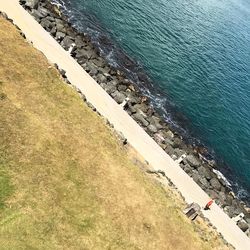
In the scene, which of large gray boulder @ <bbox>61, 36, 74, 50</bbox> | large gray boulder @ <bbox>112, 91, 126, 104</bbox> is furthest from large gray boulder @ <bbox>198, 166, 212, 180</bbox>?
large gray boulder @ <bbox>61, 36, 74, 50</bbox>

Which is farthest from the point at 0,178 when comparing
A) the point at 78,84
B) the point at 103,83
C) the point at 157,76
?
the point at 157,76

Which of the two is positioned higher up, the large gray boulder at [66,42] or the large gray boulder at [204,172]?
the large gray boulder at [66,42]

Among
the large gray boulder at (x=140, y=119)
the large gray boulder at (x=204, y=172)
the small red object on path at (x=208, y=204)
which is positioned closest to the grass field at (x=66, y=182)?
the small red object on path at (x=208, y=204)

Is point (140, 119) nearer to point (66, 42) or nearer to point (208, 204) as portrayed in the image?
point (208, 204)

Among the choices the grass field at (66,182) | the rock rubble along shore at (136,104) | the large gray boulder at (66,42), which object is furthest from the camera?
the large gray boulder at (66,42)

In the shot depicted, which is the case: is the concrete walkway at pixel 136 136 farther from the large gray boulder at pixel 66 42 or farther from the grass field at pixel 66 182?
the large gray boulder at pixel 66 42

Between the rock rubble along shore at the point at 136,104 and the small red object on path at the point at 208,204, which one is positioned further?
the rock rubble along shore at the point at 136,104

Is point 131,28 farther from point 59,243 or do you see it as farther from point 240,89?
point 59,243
